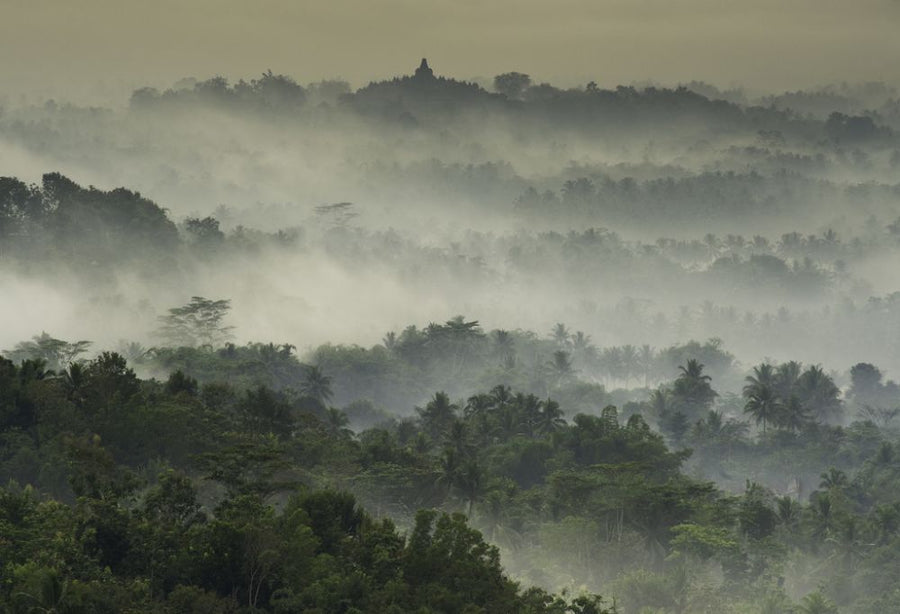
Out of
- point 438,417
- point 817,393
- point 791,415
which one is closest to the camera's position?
point 438,417

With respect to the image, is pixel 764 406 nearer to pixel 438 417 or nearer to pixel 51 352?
pixel 438 417

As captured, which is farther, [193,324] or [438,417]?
[193,324]

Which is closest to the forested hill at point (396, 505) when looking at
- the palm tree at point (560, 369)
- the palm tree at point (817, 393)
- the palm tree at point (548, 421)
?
the palm tree at point (548, 421)

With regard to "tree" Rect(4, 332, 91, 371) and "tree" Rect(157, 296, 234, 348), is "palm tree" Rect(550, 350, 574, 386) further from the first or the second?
"tree" Rect(4, 332, 91, 371)

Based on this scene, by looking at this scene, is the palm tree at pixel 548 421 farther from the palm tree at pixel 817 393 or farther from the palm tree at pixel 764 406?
the palm tree at pixel 817 393

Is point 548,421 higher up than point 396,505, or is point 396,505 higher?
point 548,421

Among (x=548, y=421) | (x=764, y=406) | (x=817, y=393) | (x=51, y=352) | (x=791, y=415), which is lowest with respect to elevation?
(x=548, y=421)

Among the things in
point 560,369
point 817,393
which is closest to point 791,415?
point 817,393

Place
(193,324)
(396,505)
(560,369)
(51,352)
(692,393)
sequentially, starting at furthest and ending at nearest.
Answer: (560,369) → (193,324) → (692,393) → (51,352) → (396,505)

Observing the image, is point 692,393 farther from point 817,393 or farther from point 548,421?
point 548,421

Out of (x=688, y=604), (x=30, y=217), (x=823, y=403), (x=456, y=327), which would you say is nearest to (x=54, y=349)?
(x=30, y=217)

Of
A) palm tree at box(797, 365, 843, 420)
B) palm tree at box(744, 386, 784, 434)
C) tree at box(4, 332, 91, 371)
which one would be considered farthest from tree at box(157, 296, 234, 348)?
palm tree at box(797, 365, 843, 420)

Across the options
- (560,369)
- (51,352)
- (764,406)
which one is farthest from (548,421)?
(560,369)
